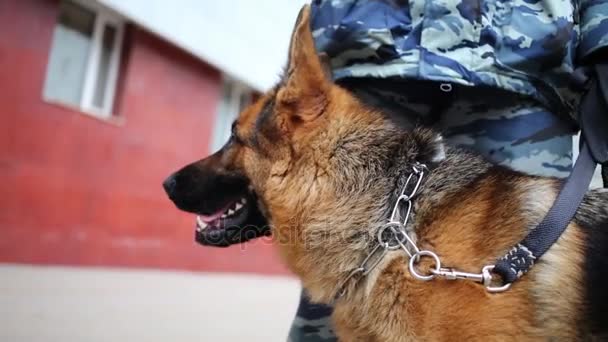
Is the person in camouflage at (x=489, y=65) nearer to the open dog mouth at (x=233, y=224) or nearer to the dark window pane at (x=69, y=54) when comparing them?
the open dog mouth at (x=233, y=224)

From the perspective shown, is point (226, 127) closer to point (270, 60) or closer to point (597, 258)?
point (270, 60)

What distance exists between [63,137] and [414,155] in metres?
7.28

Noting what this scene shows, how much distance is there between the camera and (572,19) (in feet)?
7.80

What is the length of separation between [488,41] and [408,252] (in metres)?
0.93

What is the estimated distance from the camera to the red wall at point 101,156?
774 cm

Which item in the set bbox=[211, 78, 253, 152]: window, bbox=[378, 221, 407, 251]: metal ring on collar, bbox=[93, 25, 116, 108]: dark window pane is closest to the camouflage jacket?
bbox=[378, 221, 407, 251]: metal ring on collar

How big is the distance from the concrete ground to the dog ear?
2966 millimetres

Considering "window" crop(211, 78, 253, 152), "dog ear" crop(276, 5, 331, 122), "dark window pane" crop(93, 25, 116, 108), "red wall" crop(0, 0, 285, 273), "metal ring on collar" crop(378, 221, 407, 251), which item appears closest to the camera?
"metal ring on collar" crop(378, 221, 407, 251)

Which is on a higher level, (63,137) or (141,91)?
(141,91)

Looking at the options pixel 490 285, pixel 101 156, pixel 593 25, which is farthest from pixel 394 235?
pixel 101 156

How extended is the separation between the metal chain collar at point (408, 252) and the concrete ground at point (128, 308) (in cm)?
307

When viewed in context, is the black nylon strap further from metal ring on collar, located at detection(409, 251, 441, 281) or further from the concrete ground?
the concrete ground

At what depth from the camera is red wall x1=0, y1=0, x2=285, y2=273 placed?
774 centimetres

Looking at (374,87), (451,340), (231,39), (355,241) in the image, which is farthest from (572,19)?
(231,39)
